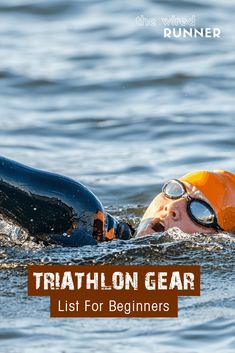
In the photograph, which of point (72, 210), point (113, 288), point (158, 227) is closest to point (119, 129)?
point (158, 227)

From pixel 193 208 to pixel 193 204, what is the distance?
2cm

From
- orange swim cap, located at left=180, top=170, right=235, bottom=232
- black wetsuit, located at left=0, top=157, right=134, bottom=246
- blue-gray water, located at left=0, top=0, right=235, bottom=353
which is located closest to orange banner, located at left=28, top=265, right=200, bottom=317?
blue-gray water, located at left=0, top=0, right=235, bottom=353

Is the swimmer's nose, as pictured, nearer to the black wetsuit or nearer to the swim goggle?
the swim goggle

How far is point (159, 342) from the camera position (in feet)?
17.3

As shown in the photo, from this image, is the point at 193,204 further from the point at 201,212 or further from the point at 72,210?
the point at 72,210

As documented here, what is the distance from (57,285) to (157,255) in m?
0.72

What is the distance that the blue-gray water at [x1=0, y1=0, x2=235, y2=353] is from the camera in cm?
546

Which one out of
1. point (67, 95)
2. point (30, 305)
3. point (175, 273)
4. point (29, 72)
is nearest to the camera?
point (30, 305)

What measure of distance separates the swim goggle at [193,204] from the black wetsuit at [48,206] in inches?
18.6

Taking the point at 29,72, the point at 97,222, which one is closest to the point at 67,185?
the point at 97,222

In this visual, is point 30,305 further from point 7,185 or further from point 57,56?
point 57,56

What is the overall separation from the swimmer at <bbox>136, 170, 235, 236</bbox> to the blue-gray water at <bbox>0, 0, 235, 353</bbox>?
0.30ft

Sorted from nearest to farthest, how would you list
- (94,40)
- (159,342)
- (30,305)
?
(159,342) → (30,305) → (94,40)

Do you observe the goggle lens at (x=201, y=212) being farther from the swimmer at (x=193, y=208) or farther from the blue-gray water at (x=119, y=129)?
the blue-gray water at (x=119, y=129)
